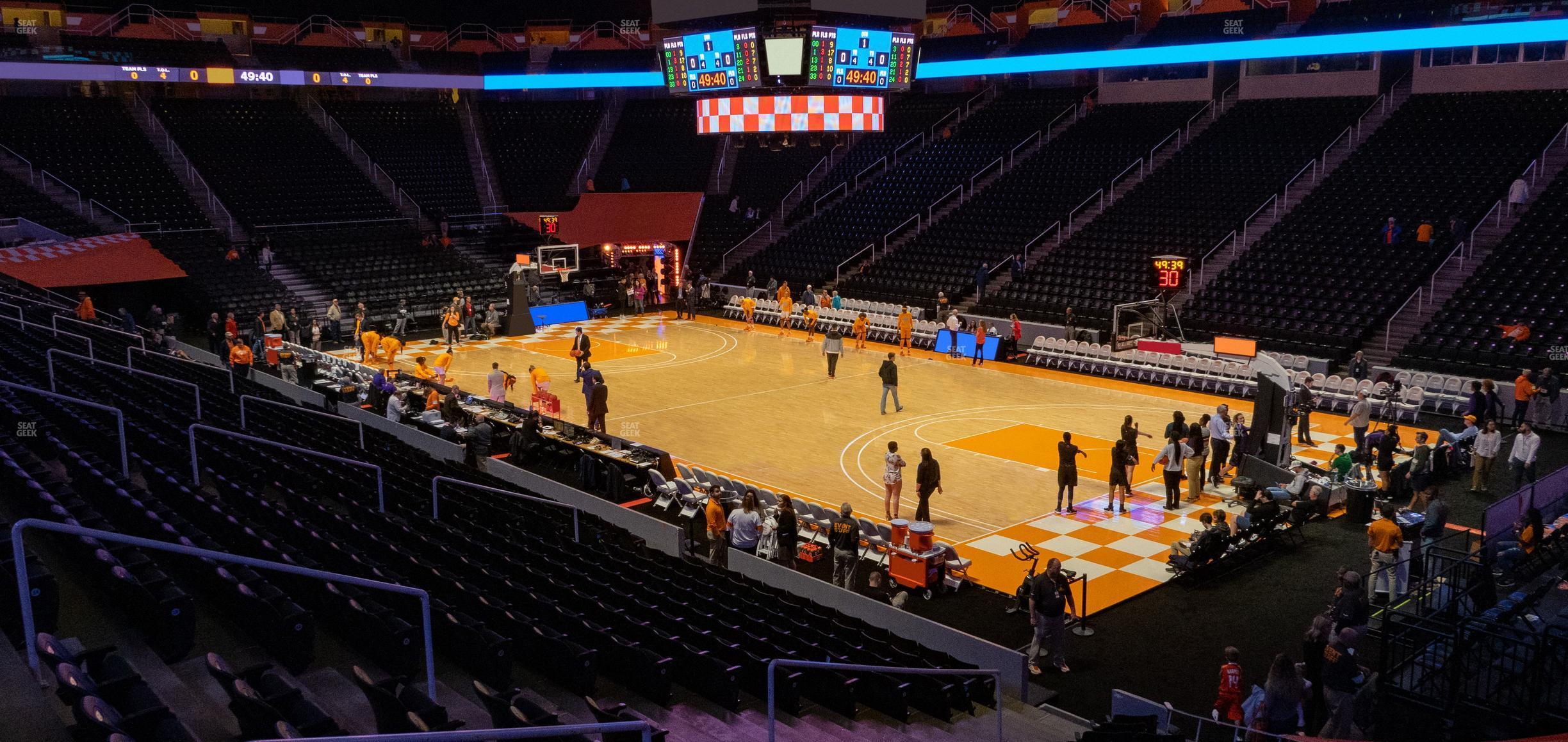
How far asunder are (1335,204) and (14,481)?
→ 101ft

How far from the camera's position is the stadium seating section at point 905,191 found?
39906mm

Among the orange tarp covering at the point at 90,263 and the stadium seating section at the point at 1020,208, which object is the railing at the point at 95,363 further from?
the stadium seating section at the point at 1020,208

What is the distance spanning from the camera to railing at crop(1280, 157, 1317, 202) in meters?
32.8

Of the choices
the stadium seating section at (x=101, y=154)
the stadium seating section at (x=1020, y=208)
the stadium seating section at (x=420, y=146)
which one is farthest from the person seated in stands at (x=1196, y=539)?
the stadium seating section at (x=420, y=146)

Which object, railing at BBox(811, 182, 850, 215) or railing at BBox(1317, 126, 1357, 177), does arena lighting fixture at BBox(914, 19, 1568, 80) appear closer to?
railing at BBox(1317, 126, 1357, 177)

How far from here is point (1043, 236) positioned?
35.8 meters

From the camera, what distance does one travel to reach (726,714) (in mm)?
8547

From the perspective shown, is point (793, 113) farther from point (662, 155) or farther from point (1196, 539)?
point (662, 155)

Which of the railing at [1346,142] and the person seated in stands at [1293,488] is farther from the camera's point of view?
the railing at [1346,142]

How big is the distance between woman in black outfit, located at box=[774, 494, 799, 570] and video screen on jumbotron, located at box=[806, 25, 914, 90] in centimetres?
1253

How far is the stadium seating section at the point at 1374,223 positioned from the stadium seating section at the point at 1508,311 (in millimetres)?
1356

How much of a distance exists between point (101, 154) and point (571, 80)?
17475 mm

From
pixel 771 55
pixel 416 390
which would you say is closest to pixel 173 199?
pixel 416 390

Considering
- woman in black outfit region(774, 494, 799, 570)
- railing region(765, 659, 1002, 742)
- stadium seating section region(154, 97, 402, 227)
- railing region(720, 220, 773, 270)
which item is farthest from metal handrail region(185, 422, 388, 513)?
railing region(720, 220, 773, 270)
